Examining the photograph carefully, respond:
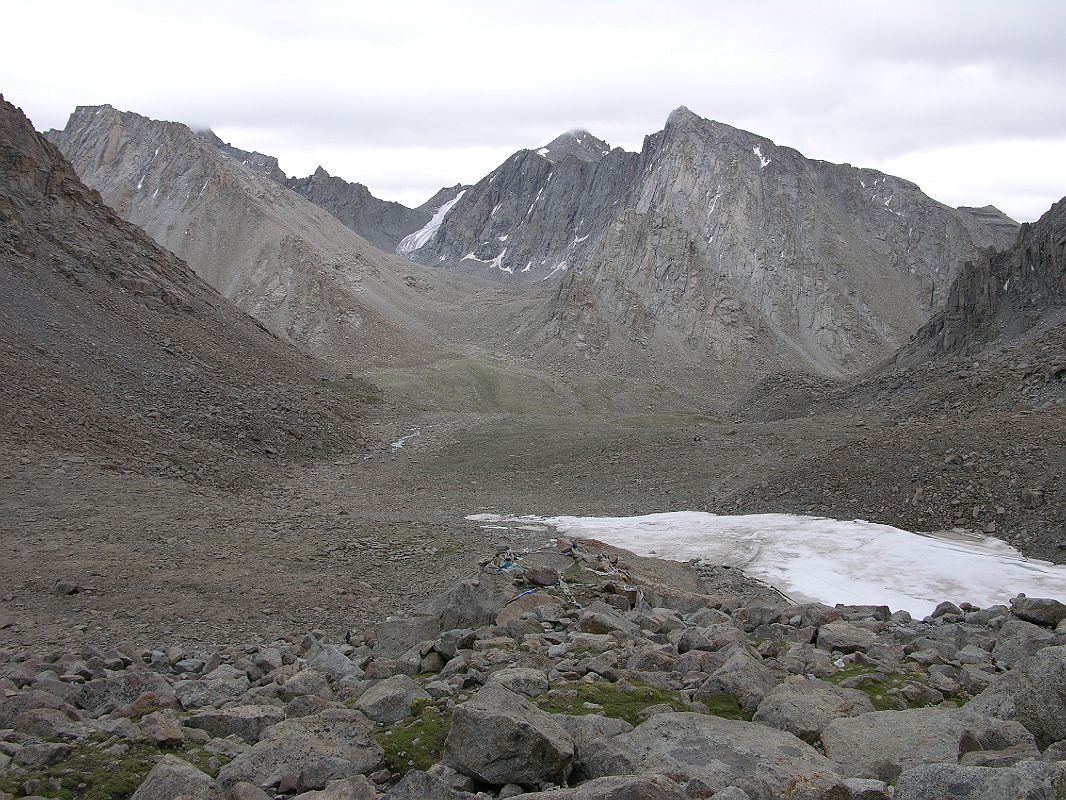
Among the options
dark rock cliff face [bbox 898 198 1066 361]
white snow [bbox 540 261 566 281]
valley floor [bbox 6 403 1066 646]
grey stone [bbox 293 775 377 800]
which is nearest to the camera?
grey stone [bbox 293 775 377 800]

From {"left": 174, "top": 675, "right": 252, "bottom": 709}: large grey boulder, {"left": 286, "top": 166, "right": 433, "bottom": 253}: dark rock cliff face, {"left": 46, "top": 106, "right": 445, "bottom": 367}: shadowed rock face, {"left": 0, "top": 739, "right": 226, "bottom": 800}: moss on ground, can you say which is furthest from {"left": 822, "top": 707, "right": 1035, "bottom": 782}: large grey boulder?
{"left": 286, "top": 166, "right": 433, "bottom": 253}: dark rock cliff face

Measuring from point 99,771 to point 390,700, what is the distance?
2.07 meters

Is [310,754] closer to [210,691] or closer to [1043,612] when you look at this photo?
[210,691]

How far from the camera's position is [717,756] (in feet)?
18.8

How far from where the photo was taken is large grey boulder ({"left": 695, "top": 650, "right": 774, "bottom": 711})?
22.6ft

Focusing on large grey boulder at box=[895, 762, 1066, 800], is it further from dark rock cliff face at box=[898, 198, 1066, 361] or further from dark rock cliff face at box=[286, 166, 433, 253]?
dark rock cliff face at box=[286, 166, 433, 253]

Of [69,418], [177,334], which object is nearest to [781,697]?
[69,418]

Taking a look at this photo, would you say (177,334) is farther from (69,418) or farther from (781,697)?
(781,697)

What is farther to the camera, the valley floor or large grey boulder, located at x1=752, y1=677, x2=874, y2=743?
the valley floor

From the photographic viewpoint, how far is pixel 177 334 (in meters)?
31.7

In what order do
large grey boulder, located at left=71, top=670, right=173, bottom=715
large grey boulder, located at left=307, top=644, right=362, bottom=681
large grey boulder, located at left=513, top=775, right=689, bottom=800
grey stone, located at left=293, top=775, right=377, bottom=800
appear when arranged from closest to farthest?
1. large grey boulder, located at left=513, top=775, right=689, bottom=800
2. grey stone, located at left=293, top=775, right=377, bottom=800
3. large grey boulder, located at left=71, top=670, right=173, bottom=715
4. large grey boulder, located at left=307, top=644, right=362, bottom=681

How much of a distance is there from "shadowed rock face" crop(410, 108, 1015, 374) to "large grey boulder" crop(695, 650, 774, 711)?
190ft

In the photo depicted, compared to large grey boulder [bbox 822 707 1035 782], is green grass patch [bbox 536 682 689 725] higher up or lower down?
lower down

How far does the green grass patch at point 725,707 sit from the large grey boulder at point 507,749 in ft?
6.20
